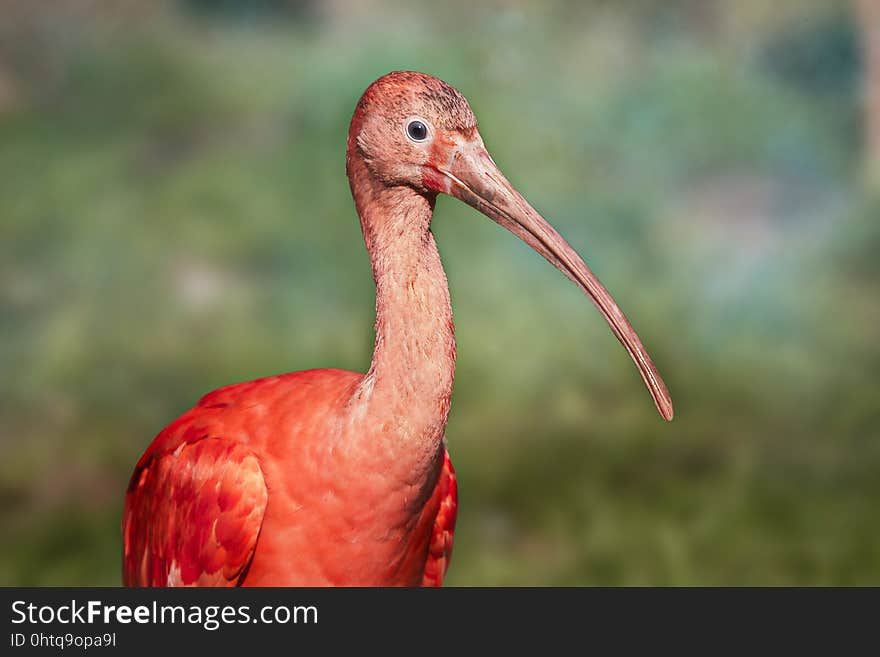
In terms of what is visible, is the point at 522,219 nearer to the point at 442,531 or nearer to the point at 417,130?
the point at 417,130

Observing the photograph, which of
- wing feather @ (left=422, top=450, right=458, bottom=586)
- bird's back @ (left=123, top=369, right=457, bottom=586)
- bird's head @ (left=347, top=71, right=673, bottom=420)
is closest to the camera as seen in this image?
bird's head @ (left=347, top=71, right=673, bottom=420)

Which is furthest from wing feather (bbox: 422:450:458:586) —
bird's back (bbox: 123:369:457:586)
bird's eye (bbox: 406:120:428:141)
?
bird's eye (bbox: 406:120:428:141)

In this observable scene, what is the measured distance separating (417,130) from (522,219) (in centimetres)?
21

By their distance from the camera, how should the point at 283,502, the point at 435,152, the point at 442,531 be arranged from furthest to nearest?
the point at 442,531 < the point at 283,502 < the point at 435,152

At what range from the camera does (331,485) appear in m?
1.80

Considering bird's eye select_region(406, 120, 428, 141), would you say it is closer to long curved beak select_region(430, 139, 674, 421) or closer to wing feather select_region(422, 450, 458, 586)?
long curved beak select_region(430, 139, 674, 421)

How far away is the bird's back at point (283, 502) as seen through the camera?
1.81 meters

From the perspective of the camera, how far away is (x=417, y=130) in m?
1.70

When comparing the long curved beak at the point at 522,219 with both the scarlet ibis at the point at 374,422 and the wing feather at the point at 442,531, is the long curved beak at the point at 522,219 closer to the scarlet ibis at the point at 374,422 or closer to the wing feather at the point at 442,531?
the scarlet ibis at the point at 374,422

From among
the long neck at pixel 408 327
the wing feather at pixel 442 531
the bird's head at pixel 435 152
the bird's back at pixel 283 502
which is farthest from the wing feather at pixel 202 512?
the bird's head at pixel 435 152

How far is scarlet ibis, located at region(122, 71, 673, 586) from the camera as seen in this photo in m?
1.71

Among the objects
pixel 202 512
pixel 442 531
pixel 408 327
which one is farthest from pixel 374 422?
pixel 442 531

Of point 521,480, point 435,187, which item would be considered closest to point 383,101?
point 435,187

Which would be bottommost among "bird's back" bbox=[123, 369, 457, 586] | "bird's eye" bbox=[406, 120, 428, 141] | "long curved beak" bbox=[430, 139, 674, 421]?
"bird's back" bbox=[123, 369, 457, 586]
